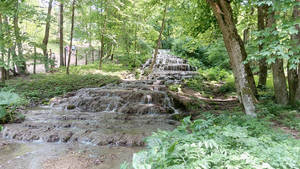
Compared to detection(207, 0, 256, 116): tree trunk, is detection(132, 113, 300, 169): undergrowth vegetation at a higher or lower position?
lower

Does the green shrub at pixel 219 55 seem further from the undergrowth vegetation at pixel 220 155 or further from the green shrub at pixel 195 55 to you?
the undergrowth vegetation at pixel 220 155

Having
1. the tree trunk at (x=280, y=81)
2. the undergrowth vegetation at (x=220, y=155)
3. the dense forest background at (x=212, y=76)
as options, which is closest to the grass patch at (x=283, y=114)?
the dense forest background at (x=212, y=76)

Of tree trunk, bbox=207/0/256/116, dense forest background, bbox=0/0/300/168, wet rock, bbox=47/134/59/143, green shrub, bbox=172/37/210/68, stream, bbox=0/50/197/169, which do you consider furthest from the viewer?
green shrub, bbox=172/37/210/68

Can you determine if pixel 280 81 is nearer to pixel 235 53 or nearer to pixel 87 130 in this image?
pixel 235 53

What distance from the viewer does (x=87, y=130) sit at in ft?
18.5

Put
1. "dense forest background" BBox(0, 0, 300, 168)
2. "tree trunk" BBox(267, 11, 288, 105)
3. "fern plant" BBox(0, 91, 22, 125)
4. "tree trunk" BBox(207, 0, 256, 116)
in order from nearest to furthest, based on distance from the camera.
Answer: "dense forest background" BBox(0, 0, 300, 168), "tree trunk" BBox(207, 0, 256, 116), "fern plant" BBox(0, 91, 22, 125), "tree trunk" BBox(267, 11, 288, 105)

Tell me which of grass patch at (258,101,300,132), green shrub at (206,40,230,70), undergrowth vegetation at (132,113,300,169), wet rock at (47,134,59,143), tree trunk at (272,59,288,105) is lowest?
wet rock at (47,134,59,143)

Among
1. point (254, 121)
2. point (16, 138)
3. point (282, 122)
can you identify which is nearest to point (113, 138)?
point (16, 138)

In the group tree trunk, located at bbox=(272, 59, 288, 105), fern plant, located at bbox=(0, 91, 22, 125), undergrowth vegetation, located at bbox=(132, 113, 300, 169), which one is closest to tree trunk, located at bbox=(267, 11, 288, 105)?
tree trunk, located at bbox=(272, 59, 288, 105)

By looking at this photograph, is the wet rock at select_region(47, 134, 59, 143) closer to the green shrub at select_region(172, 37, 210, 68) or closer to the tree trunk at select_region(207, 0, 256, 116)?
the tree trunk at select_region(207, 0, 256, 116)

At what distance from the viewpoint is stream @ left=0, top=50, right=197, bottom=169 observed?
162 inches

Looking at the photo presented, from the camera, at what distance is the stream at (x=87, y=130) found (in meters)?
4.12

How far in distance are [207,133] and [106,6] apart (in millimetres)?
12822

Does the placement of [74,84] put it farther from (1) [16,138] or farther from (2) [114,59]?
(2) [114,59]
